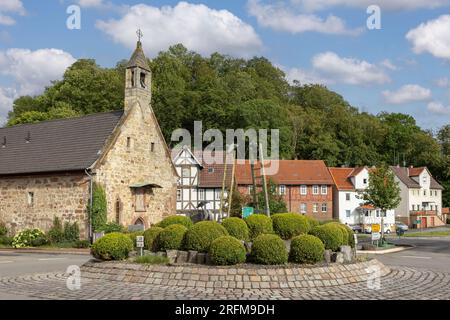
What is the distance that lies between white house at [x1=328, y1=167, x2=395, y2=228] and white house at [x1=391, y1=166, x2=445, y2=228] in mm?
8242

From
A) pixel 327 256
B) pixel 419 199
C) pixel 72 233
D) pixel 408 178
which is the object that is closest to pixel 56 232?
pixel 72 233

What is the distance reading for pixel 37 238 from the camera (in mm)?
32188

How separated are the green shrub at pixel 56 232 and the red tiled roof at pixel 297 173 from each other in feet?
105

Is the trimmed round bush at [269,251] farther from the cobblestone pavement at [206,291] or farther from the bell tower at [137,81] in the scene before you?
the bell tower at [137,81]

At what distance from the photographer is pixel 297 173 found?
6600 centimetres

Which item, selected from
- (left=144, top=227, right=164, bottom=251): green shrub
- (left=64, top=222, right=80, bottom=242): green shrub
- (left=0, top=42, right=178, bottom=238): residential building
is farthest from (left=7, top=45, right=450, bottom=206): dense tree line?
(left=144, top=227, right=164, bottom=251): green shrub

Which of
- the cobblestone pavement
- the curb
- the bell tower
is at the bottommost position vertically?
the curb

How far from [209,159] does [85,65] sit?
1253 inches

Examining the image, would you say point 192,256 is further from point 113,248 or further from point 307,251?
point 307,251

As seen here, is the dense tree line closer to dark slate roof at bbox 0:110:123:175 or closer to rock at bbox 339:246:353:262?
dark slate roof at bbox 0:110:123:175

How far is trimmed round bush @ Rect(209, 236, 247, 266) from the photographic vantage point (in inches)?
576

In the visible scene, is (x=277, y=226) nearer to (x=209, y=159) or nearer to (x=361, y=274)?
(x=361, y=274)

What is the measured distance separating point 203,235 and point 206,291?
291cm

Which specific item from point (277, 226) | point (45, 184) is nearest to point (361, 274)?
point (277, 226)
